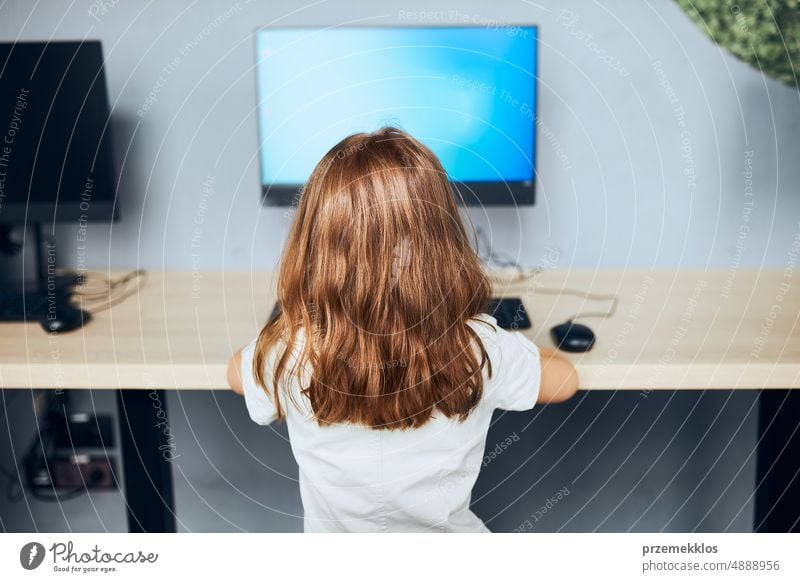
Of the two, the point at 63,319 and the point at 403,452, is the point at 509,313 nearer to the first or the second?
the point at 403,452

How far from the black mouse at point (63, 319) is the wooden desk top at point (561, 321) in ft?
0.04

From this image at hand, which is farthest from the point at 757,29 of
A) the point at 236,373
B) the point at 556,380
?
the point at 236,373


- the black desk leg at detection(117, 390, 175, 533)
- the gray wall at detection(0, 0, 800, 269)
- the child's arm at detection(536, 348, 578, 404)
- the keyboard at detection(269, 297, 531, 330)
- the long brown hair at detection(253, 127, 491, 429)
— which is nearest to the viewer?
the long brown hair at detection(253, 127, 491, 429)

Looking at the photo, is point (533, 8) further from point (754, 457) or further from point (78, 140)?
point (754, 457)

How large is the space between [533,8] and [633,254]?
45cm

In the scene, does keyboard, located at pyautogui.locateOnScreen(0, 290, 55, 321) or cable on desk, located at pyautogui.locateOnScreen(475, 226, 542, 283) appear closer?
keyboard, located at pyautogui.locateOnScreen(0, 290, 55, 321)

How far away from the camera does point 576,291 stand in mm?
1191

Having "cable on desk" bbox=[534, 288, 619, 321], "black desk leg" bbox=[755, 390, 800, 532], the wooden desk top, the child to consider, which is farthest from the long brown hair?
"black desk leg" bbox=[755, 390, 800, 532]

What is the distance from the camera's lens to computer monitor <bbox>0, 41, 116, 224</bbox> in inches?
44.6

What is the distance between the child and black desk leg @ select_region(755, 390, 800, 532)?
473 mm

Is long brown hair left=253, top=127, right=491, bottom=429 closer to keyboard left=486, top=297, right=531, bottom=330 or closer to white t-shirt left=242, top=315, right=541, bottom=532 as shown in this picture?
white t-shirt left=242, top=315, right=541, bottom=532

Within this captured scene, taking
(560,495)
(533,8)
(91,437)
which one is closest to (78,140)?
(91,437)

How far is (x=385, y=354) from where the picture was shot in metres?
0.79
